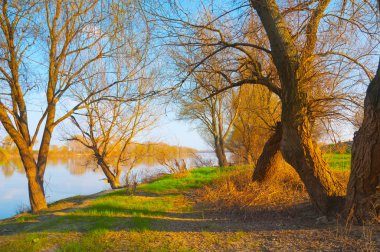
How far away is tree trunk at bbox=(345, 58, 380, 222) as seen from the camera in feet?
14.3

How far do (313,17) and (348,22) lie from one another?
895 mm

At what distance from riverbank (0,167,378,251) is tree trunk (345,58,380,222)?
0.33 m

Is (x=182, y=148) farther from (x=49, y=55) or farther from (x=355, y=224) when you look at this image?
(x=355, y=224)

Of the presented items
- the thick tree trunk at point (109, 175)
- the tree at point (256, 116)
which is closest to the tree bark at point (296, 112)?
the tree at point (256, 116)

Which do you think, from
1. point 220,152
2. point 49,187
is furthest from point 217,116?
point 49,187

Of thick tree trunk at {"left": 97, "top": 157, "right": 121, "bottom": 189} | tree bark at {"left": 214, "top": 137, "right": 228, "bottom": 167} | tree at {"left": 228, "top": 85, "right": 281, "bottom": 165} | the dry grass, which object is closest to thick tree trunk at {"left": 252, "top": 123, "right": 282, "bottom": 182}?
the dry grass

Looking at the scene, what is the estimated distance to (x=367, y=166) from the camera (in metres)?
4.56

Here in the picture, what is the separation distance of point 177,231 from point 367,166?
3.15m

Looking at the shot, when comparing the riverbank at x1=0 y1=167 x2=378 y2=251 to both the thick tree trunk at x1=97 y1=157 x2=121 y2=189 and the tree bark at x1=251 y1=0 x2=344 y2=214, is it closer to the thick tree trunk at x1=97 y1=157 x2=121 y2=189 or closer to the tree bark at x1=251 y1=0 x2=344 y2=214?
the tree bark at x1=251 y1=0 x2=344 y2=214

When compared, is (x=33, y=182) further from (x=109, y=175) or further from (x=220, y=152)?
(x=220, y=152)

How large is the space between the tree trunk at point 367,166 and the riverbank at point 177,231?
1.08 feet

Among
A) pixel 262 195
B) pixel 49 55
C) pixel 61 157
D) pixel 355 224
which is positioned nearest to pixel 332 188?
pixel 355 224

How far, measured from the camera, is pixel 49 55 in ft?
32.9

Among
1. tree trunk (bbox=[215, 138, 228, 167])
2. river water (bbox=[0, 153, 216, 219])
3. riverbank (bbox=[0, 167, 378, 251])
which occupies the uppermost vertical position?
tree trunk (bbox=[215, 138, 228, 167])
